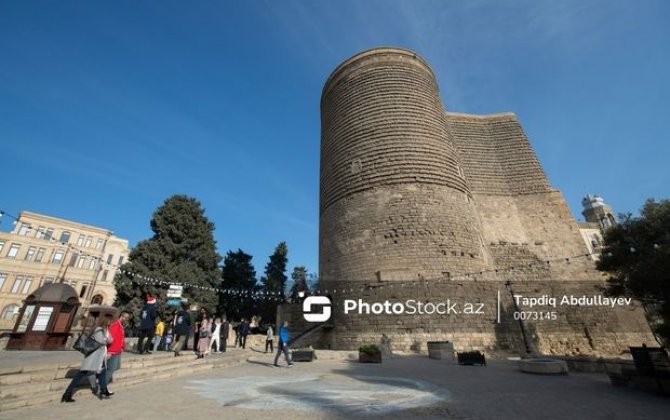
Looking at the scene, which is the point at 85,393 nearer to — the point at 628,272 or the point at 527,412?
the point at 527,412

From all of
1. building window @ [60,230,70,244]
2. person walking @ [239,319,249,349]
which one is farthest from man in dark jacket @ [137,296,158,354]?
building window @ [60,230,70,244]

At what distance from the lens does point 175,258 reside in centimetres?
1875

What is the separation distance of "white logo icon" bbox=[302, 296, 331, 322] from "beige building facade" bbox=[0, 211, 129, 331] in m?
20.4

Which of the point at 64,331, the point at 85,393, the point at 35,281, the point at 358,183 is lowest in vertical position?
the point at 85,393

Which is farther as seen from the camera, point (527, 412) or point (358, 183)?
point (358, 183)

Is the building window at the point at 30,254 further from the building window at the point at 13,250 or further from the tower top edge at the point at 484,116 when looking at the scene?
the tower top edge at the point at 484,116

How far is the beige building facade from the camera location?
28.6m

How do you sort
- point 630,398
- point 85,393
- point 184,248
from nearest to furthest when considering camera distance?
point 85,393 < point 630,398 < point 184,248

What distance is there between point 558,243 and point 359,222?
14.4 m

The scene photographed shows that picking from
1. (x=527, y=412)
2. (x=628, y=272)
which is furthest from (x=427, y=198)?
(x=527, y=412)

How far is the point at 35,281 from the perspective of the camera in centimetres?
2994

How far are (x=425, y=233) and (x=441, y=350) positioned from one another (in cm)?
493

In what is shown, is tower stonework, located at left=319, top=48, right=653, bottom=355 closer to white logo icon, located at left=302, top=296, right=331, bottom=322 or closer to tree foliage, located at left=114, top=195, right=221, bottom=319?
white logo icon, located at left=302, top=296, right=331, bottom=322

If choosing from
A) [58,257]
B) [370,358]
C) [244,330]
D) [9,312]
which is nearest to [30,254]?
[58,257]
